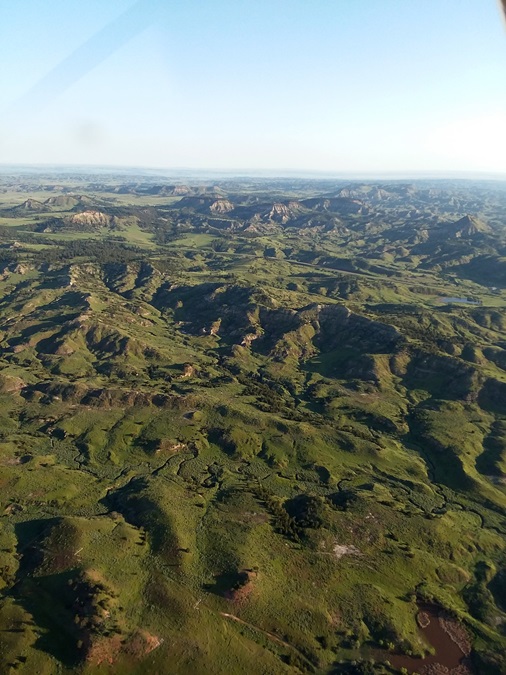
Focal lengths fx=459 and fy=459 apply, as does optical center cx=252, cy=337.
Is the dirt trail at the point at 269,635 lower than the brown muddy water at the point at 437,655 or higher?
higher

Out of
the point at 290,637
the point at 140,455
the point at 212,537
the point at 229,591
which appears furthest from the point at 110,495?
the point at 290,637

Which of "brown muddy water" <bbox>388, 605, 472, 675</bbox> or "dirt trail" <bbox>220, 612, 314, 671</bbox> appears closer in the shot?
"dirt trail" <bbox>220, 612, 314, 671</bbox>

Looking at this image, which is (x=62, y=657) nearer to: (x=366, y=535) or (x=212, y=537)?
(x=212, y=537)

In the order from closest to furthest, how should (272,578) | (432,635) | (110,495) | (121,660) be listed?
(121,660)
(432,635)
(272,578)
(110,495)

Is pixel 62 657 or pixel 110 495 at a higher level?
pixel 62 657

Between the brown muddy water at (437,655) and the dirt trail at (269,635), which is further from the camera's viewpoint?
the brown muddy water at (437,655)

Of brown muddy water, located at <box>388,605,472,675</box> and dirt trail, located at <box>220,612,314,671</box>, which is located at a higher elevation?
dirt trail, located at <box>220,612,314,671</box>

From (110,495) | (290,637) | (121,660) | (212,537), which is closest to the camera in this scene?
(121,660)

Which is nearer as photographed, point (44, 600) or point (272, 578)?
point (44, 600)
